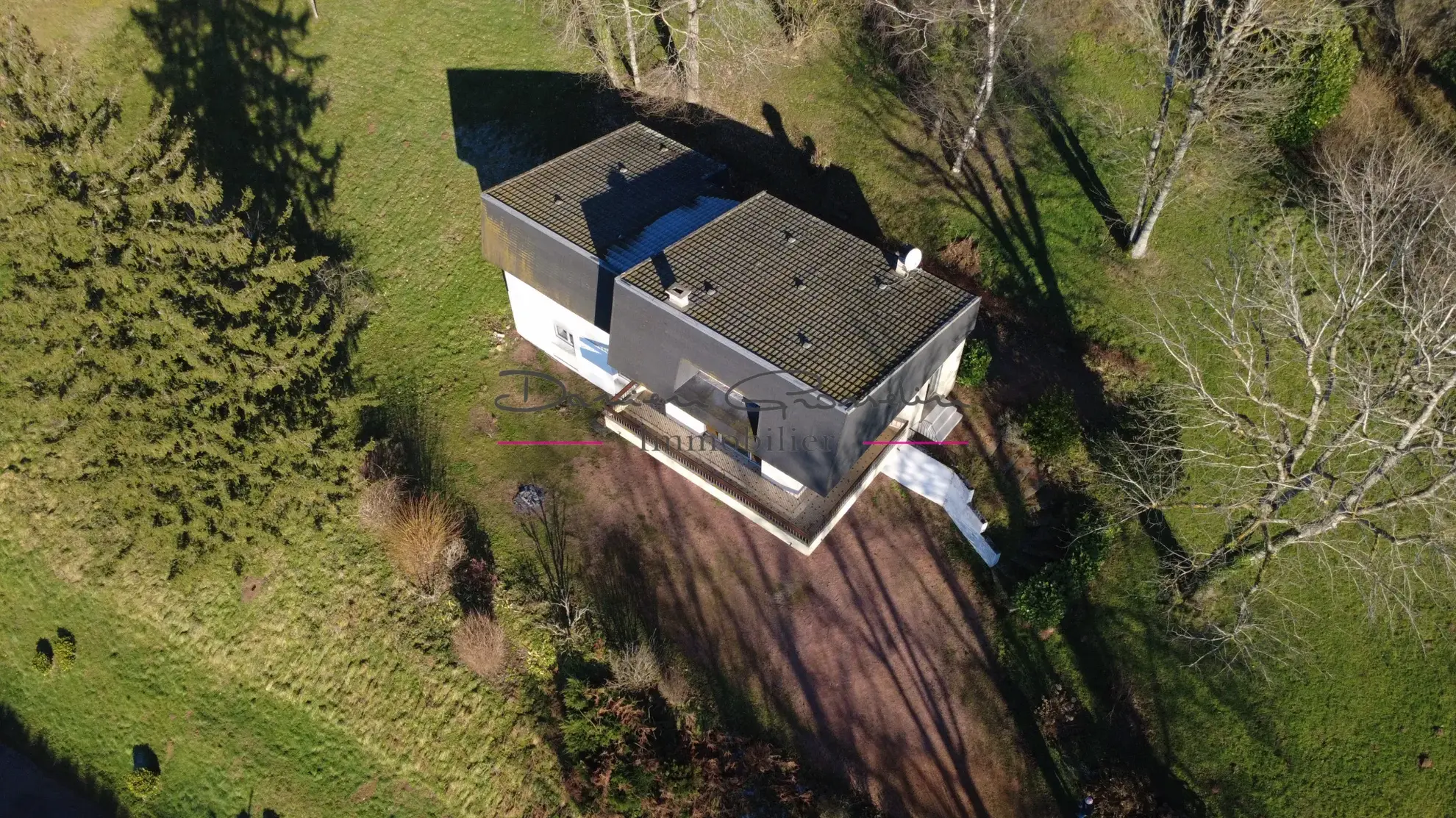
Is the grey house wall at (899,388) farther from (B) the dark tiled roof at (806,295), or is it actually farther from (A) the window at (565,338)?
(A) the window at (565,338)

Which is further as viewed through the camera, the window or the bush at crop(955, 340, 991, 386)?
the window

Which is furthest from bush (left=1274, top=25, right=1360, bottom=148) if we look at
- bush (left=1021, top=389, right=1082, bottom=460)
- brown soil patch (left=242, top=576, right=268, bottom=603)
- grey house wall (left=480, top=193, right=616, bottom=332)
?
brown soil patch (left=242, top=576, right=268, bottom=603)

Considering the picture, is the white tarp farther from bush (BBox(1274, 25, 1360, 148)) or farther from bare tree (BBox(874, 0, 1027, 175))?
bush (BBox(1274, 25, 1360, 148))

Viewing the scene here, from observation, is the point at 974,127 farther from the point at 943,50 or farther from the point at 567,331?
the point at 567,331

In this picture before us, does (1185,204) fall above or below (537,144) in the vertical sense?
above

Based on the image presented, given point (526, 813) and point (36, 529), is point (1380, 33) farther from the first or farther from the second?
point (36, 529)

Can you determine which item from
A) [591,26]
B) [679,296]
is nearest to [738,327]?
[679,296]

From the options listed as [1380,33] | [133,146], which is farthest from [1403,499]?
[133,146]
